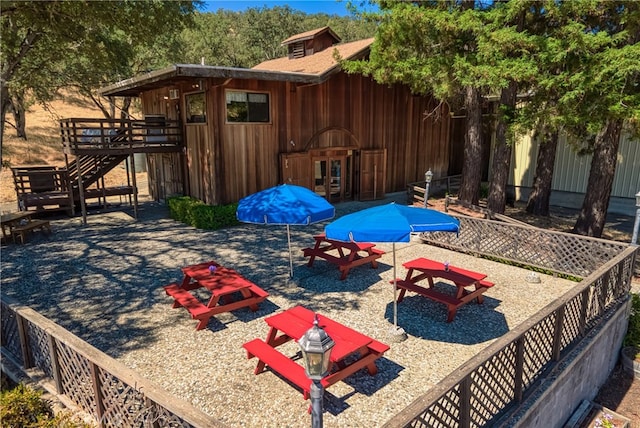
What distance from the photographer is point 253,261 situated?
9367 mm

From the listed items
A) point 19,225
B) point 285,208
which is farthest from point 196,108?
point 285,208

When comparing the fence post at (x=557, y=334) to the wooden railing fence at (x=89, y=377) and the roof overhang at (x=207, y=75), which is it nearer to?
the wooden railing fence at (x=89, y=377)

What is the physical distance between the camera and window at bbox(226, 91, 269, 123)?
1276 centimetres

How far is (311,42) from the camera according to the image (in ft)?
63.3

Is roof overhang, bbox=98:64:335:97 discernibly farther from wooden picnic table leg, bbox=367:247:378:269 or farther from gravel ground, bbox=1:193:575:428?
wooden picnic table leg, bbox=367:247:378:269

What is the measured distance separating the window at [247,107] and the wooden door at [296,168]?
1575 millimetres

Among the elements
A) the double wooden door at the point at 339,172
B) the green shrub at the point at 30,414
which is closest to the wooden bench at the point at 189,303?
the green shrub at the point at 30,414

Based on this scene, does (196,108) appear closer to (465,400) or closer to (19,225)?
(19,225)

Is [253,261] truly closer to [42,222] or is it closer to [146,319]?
[146,319]

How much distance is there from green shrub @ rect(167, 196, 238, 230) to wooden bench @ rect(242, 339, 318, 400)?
766 centimetres

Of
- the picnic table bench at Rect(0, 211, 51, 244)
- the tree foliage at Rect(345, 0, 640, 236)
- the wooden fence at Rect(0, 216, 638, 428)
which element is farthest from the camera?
the picnic table bench at Rect(0, 211, 51, 244)

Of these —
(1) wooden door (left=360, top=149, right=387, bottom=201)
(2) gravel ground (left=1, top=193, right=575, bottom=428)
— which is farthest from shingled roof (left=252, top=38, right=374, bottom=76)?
(2) gravel ground (left=1, top=193, right=575, bottom=428)

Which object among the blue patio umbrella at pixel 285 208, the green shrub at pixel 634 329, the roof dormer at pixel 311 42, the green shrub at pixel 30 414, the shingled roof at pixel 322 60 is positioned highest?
the roof dormer at pixel 311 42

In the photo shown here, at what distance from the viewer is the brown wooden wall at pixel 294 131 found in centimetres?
1286
